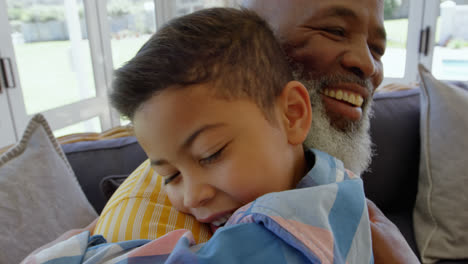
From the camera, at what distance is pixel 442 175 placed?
166 centimetres

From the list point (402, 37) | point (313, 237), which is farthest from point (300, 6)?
point (402, 37)

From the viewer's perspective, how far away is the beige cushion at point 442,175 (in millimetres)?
1620

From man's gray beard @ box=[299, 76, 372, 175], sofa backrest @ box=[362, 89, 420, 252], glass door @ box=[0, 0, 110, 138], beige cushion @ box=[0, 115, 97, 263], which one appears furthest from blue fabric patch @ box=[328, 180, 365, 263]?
glass door @ box=[0, 0, 110, 138]

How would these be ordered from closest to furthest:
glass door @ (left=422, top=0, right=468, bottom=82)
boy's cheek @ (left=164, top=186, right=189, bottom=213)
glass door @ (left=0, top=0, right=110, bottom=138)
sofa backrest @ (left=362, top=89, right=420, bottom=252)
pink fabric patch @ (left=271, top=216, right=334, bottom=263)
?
pink fabric patch @ (left=271, top=216, right=334, bottom=263) < boy's cheek @ (left=164, top=186, right=189, bottom=213) < sofa backrest @ (left=362, top=89, right=420, bottom=252) < glass door @ (left=0, top=0, right=110, bottom=138) < glass door @ (left=422, top=0, right=468, bottom=82)

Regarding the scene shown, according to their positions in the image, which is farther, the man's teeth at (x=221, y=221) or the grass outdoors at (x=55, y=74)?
the grass outdoors at (x=55, y=74)

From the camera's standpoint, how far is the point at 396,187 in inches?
74.0

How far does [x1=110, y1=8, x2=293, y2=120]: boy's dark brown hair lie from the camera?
676 millimetres

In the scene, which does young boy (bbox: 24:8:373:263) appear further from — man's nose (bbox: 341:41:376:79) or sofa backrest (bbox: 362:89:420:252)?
sofa backrest (bbox: 362:89:420:252)

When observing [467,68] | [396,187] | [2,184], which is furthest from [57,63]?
[467,68]

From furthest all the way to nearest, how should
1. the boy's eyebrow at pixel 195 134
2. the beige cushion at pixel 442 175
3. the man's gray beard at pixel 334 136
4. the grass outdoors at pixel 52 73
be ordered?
the grass outdoors at pixel 52 73
the beige cushion at pixel 442 175
the man's gray beard at pixel 334 136
the boy's eyebrow at pixel 195 134

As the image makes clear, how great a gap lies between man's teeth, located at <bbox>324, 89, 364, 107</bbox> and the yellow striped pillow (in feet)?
1.54

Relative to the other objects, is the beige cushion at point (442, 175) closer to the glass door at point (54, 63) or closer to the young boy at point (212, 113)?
the young boy at point (212, 113)

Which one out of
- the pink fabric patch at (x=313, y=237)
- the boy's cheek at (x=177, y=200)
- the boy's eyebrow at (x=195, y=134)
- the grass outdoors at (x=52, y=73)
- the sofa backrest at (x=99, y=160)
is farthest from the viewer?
the grass outdoors at (x=52, y=73)

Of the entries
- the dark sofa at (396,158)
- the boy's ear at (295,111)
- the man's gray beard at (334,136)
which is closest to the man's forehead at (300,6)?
the man's gray beard at (334,136)
